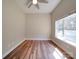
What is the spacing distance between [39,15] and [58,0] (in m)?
4.78

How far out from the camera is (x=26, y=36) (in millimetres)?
9977

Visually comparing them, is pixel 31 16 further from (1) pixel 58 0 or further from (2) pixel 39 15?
(1) pixel 58 0

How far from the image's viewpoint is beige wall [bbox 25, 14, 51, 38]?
1002 centimetres

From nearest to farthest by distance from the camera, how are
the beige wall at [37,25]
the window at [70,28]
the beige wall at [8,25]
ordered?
the beige wall at [8,25]
the window at [70,28]
the beige wall at [37,25]

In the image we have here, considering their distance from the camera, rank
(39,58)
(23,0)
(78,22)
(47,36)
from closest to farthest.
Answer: (78,22) → (39,58) → (23,0) → (47,36)

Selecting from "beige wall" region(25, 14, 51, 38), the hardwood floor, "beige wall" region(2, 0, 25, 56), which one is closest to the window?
the hardwood floor

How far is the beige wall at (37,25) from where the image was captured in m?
10.0

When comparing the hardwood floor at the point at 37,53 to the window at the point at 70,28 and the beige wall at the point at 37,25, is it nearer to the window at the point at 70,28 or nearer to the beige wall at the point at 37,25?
the window at the point at 70,28

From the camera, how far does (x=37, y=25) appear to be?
10094 mm

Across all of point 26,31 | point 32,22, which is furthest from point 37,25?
point 26,31

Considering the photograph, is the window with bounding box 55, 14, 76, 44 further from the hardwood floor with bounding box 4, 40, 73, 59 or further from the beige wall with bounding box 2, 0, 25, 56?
the beige wall with bounding box 2, 0, 25, 56

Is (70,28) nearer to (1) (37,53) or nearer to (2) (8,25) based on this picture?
(1) (37,53)

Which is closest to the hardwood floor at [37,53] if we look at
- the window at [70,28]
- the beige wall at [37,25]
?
the window at [70,28]

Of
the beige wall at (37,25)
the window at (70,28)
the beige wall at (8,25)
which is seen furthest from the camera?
the beige wall at (37,25)
